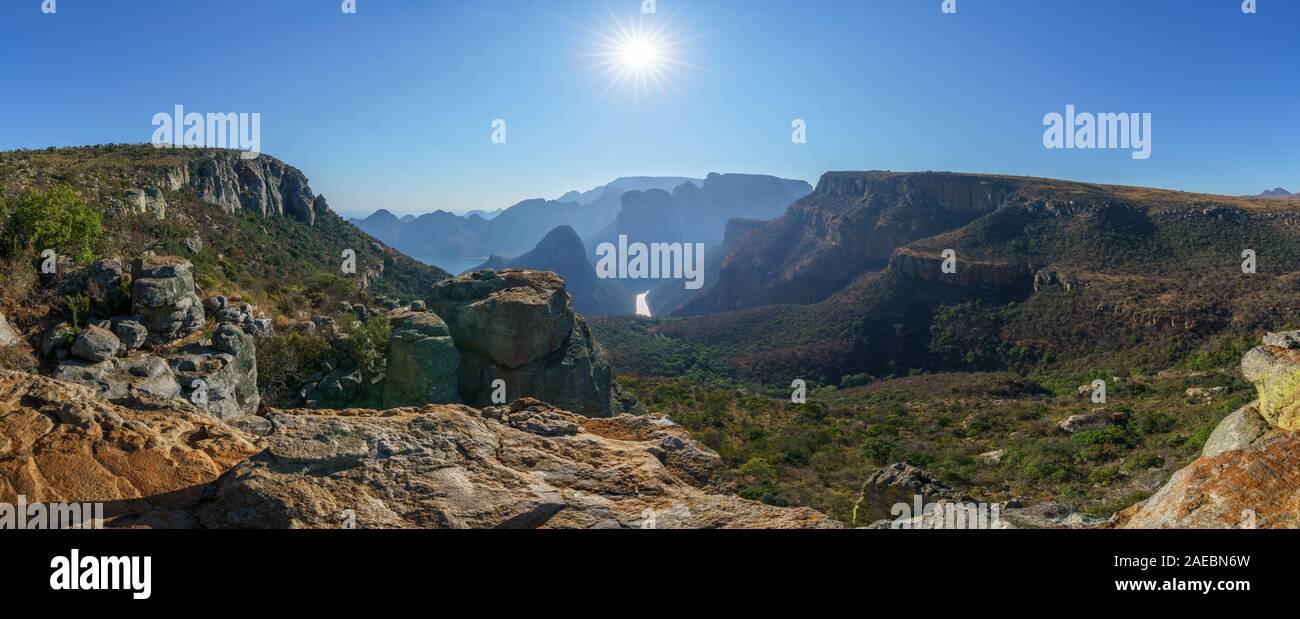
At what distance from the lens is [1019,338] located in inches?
2089

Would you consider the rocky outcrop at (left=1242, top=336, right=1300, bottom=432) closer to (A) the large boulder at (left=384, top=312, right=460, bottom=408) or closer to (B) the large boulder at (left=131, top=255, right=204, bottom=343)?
(A) the large boulder at (left=384, top=312, right=460, bottom=408)

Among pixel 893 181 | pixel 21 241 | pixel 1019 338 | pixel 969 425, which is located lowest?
pixel 969 425

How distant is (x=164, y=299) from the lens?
12984mm

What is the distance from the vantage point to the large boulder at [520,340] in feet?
56.5

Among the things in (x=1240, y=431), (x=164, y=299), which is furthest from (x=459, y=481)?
(x=164, y=299)

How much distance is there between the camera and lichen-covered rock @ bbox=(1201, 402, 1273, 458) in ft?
21.5

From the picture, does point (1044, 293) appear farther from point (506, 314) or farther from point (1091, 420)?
point (506, 314)

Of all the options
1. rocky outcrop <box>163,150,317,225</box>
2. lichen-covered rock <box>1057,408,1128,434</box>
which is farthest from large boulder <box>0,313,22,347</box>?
rocky outcrop <box>163,150,317,225</box>

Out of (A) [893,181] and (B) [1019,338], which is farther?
(A) [893,181]

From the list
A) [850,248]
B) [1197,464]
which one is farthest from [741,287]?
[1197,464]

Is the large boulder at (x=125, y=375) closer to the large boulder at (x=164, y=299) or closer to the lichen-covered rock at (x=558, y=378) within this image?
the large boulder at (x=164, y=299)

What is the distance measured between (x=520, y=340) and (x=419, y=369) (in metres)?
3.08
